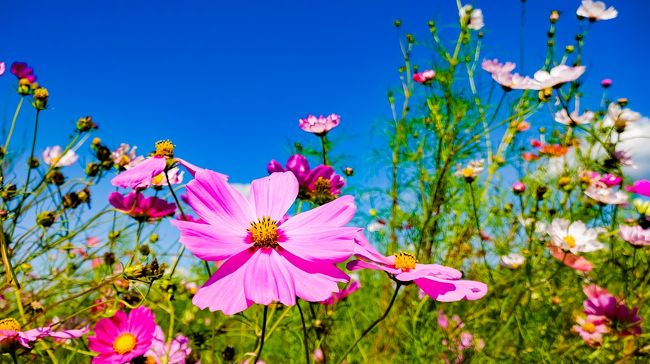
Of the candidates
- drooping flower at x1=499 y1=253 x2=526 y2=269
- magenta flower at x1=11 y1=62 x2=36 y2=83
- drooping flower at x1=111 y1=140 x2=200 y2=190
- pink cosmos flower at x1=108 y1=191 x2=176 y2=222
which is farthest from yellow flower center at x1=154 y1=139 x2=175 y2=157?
drooping flower at x1=499 y1=253 x2=526 y2=269

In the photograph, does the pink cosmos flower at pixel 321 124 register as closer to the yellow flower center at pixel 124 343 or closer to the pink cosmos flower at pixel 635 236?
the yellow flower center at pixel 124 343

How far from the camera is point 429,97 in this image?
1.49 meters

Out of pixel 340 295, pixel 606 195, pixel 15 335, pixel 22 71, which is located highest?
pixel 22 71

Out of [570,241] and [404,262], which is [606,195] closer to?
[570,241]

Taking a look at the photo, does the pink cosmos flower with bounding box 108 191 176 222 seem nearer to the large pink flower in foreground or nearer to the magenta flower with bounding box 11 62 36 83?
the large pink flower in foreground

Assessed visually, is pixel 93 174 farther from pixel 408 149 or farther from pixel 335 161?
pixel 408 149

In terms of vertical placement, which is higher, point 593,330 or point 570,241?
point 570,241

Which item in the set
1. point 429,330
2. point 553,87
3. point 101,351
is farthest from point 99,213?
point 553,87

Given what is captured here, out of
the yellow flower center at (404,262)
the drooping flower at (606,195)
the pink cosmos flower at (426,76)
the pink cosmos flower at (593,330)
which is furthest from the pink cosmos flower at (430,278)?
the pink cosmos flower at (426,76)

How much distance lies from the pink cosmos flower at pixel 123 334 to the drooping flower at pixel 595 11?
1341mm

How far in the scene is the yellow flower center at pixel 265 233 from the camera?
39 cm

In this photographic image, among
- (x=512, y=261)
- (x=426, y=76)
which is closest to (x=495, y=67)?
(x=426, y=76)

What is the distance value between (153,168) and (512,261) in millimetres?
1138

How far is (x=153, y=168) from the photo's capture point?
417mm
